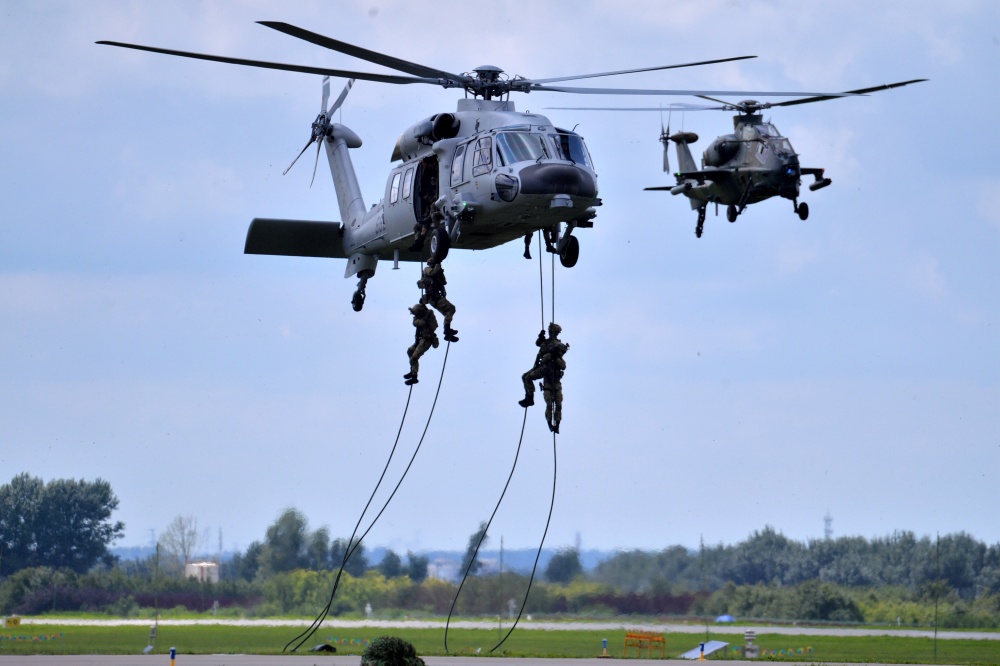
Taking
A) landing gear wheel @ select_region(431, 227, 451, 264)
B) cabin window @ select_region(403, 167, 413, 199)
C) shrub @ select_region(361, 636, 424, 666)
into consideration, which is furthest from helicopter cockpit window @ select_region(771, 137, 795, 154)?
shrub @ select_region(361, 636, 424, 666)

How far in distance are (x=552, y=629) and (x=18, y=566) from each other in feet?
56.5

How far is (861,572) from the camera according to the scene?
5441cm

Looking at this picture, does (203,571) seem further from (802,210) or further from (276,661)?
(802,210)

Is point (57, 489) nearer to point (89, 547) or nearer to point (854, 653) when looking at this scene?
point (89, 547)

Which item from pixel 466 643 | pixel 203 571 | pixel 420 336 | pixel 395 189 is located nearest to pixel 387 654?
pixel 420 336

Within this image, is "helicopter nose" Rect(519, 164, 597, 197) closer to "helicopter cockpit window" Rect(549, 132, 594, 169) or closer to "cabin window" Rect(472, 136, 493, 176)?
"helicopter cockpit window" Rect(549, 132, 594, 169)

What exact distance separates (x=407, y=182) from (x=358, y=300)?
3.65 meters

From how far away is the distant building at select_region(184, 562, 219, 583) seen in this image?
5009 centimetres

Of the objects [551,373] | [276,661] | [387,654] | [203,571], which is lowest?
[276,661]

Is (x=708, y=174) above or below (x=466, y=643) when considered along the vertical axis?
above

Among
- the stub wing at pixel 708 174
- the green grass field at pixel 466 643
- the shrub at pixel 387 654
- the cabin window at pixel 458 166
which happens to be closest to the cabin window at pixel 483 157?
the cabin window at pixel 458 166

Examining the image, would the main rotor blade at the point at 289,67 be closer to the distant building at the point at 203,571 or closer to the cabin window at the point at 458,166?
the cabin window at the point at 458,166

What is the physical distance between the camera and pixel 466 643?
147ft

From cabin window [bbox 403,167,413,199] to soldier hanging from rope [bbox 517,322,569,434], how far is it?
3546mm
